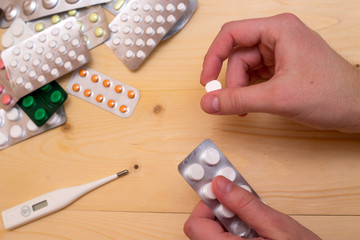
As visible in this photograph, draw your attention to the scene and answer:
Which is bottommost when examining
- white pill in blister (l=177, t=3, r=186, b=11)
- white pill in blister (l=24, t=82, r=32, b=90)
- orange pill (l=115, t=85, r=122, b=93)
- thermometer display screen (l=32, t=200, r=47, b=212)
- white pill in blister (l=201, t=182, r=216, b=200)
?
thermometer display screen (l=32, t=200, r=47, b=212)

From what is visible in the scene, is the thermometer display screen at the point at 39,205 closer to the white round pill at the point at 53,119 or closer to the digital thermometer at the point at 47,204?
the digital thermometer at the point at 47,204

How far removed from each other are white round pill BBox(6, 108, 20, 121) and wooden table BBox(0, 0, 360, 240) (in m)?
0.06

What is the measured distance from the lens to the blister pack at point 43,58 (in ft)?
2.06

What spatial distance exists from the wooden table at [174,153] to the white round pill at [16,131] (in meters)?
0.02

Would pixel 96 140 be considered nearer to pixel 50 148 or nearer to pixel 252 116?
pixel 50 148

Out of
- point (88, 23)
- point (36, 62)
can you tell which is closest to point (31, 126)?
point (36, 62)

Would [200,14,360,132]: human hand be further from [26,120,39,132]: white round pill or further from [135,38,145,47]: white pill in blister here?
[26,120,39,132]: white round pill

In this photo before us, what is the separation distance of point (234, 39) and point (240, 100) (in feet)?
0.48

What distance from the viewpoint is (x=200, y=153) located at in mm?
542

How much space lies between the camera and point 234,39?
1.83 ft

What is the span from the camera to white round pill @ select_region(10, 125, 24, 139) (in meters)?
0.63

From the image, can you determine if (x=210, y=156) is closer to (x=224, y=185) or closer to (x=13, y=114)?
(x=224, y=185)

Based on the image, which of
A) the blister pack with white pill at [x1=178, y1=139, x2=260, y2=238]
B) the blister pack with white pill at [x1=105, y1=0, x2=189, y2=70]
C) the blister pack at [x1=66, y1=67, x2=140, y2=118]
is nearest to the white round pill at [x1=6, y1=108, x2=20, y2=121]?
the blister pack at [x1=66, y1=67, x2=140, y2=118]

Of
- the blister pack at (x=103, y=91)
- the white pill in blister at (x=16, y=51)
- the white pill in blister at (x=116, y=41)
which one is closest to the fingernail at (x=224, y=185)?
the blister pack at (x=103, y=91)
